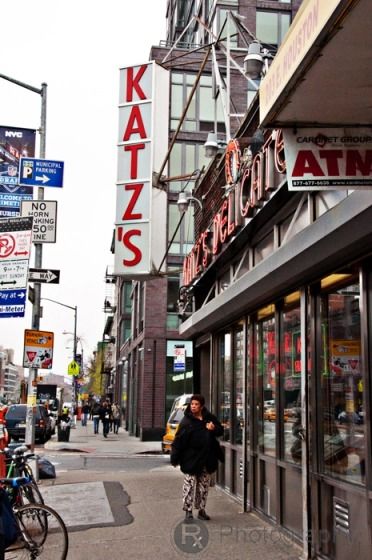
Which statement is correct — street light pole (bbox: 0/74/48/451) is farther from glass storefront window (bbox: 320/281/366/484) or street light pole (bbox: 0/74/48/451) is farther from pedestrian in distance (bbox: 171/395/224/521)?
glass storefront window (bbox: 320/281/366/484)

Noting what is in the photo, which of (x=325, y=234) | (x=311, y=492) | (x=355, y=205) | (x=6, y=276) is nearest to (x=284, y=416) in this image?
(x=311, y=492)

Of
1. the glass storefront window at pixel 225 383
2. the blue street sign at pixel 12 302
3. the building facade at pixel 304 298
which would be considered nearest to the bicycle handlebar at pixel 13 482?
the blue street sign at pixel 12 302

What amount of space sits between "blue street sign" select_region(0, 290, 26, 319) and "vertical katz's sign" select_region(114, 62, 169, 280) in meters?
2.97

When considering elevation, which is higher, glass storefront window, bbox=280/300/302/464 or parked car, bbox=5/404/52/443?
glass storefront window, bbox=280/300/302/464

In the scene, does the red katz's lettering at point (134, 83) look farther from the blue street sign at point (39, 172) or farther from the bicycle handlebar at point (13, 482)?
the bicycle handlebar at point (13, 482)

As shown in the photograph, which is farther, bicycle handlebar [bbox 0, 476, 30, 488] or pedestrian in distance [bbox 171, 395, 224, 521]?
pedestrian in distance [bbox 171, 395, 224, 521]

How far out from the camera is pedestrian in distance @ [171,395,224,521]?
25.8ft

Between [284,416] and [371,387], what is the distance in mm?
2271

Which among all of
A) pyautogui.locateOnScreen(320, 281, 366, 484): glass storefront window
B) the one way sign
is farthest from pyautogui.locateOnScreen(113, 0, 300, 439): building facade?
pyautogui.locateOnScreen(320, 281, 366, 484): glass storefront window

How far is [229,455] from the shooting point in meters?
10.1

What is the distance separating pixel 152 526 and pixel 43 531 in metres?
2.08

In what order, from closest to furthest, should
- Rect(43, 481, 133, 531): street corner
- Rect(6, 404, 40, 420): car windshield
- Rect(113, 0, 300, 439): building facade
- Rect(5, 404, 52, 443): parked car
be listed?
1. Rect(43, 481, 133, 531): street corner
2. Rect(5, 404, 52, 443): parked car
3. Rect(6, 404, 40, 420): car windshield
4. Rect(113, 0, 300, 439): building facade

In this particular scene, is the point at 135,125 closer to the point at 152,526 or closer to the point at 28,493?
the point at 152,526

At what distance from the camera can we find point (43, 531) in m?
6.04
